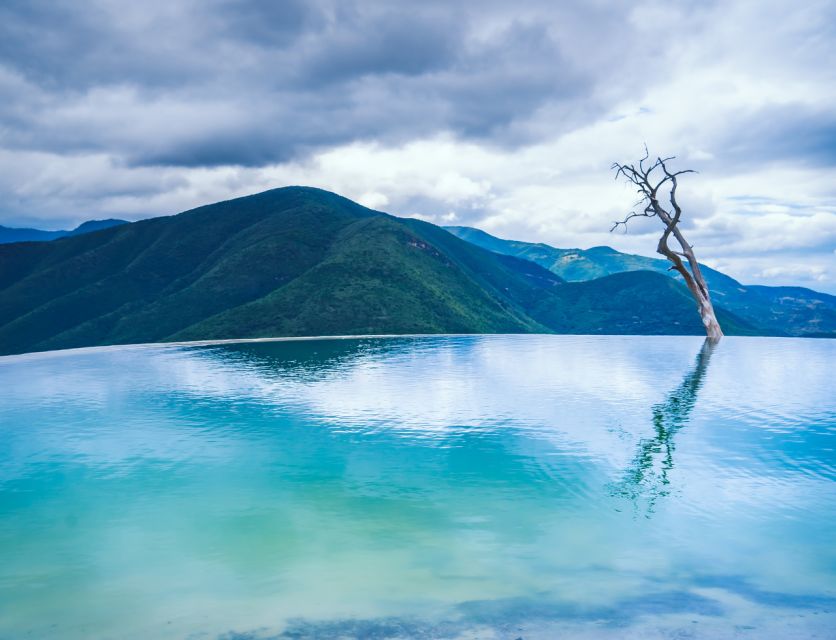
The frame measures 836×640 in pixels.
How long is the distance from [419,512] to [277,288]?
106102 mm

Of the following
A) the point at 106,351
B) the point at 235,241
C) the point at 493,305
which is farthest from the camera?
the point at 235,241

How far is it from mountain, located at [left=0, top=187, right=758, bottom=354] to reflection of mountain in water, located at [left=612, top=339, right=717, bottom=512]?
215 feet

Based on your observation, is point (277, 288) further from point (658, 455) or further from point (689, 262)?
point (658, 455)

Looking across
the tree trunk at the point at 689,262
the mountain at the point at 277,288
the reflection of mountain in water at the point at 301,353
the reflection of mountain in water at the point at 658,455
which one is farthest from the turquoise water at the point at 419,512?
the mountain at the point at 277,288

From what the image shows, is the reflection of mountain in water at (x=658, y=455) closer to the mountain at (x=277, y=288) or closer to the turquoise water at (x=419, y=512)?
the turquoise water at (x=419, y=512)

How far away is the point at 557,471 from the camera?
15.5m

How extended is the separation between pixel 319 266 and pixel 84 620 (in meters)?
105

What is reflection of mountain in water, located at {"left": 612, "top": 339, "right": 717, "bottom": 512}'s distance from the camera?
13703 millimetres

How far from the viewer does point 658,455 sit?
1667cm

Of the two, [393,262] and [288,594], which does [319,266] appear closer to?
[393,262]

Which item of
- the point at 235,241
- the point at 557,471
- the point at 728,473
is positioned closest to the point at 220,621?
the point at 557,471

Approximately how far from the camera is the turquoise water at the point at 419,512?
27.9ft

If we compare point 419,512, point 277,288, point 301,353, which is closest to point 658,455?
point 419,512

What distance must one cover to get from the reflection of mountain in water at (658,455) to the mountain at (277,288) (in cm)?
6561
